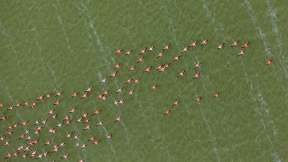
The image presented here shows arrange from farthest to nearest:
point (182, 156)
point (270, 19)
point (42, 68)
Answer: point (42, 68) → point (182, 156) → point (270, 19)

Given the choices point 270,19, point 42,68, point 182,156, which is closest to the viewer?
point 270,19

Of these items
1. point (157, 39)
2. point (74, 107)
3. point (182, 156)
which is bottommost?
point (182, 156)

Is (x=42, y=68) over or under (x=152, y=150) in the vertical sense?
over

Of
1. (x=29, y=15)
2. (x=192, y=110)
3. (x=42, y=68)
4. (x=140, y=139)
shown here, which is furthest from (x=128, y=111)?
(x=29, y=15)

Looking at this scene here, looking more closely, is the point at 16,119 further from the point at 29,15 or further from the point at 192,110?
the point at 192,110

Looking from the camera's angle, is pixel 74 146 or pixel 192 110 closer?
pixel 192 110

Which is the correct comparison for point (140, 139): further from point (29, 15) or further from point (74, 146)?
point (29, 15)

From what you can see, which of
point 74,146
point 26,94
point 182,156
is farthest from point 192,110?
point 26,94
